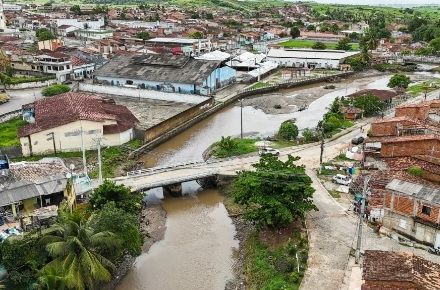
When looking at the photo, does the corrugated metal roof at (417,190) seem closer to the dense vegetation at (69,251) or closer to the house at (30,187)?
the dense vegetation at (69,251)

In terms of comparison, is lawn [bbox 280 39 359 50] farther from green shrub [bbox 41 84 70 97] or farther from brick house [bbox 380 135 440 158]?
brick house [bbox 380 135 440 158]

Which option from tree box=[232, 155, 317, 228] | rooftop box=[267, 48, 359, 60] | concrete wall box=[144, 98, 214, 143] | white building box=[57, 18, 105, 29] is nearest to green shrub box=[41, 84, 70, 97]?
concrete wall box=[144, 98, 214, 143]

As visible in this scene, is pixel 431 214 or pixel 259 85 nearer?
pixel 431 214

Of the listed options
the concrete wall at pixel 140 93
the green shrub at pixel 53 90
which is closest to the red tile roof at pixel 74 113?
the concrete wall at pixel 140 93

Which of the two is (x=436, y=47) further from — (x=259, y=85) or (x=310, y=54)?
(x=259, y=85)

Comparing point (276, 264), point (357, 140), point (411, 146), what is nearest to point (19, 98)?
point (357, 140)

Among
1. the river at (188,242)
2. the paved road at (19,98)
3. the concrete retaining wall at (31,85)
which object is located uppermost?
the concrete retaining wall at (31,85)
